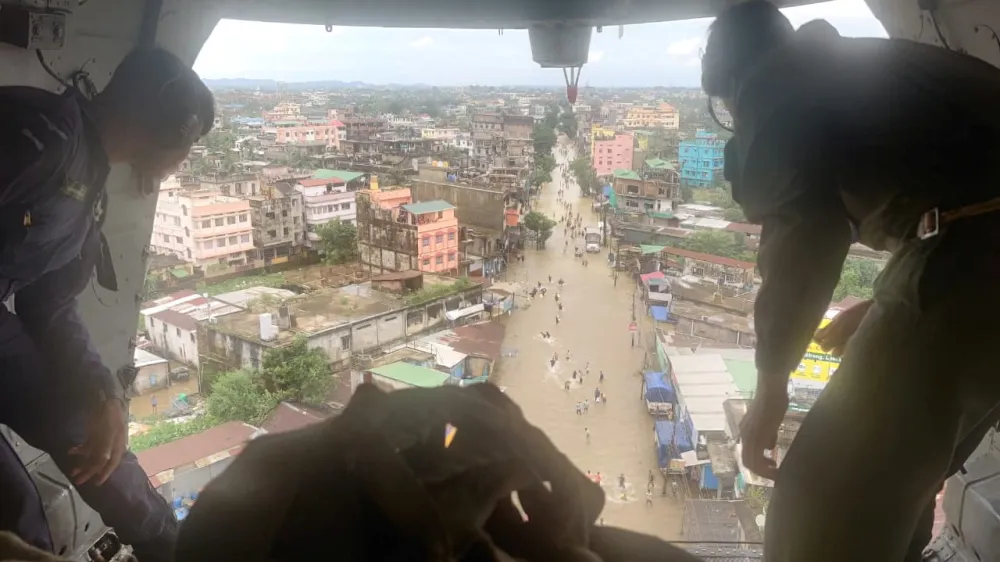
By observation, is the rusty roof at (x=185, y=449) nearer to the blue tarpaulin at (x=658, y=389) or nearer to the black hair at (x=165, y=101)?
the black hair at (x=165, y=101)

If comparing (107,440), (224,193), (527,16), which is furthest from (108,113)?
(224,193)

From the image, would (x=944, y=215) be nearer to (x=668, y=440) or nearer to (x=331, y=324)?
(x=668, y=440)

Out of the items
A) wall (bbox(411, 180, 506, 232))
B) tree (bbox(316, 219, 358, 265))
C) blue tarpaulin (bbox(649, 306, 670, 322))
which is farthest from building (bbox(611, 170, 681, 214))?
tree (bbox(316, 219, 358, 265))

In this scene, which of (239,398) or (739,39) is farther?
(239,398)

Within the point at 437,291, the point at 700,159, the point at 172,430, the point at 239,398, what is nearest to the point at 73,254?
the point at 239,398

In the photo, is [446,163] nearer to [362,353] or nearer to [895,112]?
[362,353]

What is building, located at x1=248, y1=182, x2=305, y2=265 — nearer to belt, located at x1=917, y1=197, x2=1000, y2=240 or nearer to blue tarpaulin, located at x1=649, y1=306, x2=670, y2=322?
blue tarpaulin, located at x1=649, y1=306, x2=670, y2=322
